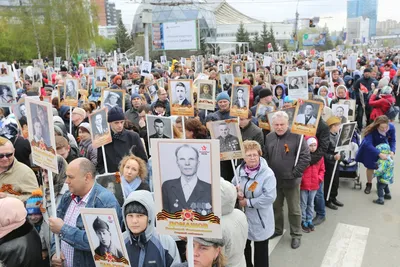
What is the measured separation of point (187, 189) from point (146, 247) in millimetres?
807

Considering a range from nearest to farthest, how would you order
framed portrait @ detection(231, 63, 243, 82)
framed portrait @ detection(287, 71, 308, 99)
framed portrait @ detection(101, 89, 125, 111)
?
framed portrait @ detection(101, 89, 125, 111), framed portrait @ detection(287, 71, 308, 99), framed portrait @ detection(231, 63, 243, 82)

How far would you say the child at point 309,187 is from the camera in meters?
5.43

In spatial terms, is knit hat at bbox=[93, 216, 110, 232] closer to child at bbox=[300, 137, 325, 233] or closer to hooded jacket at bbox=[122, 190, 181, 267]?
hooded jacket at bbox=[122, 190, 181, 267]

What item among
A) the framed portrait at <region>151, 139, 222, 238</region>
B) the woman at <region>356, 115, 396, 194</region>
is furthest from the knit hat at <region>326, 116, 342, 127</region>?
the framed portrait at <region>151, 139, 222, 238</region>

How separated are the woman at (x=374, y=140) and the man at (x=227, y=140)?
3.24m

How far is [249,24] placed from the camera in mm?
101188

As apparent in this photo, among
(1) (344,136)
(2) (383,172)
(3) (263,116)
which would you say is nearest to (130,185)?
(3) (263,116)

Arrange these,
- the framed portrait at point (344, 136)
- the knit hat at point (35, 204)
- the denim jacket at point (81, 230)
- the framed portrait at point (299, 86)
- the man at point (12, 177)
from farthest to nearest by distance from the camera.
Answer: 1. the framed portrait at point (299, 86)
2. the framed portrait at point (344, 136)
3. the man at point (12, 177)
4. the knit hat at point (35, 204)
5. the denim jacket at point (81, 230)

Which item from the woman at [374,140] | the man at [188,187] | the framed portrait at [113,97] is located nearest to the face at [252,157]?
the man at [188,187]

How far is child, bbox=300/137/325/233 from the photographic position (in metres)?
5.43

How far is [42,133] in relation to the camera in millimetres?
3062

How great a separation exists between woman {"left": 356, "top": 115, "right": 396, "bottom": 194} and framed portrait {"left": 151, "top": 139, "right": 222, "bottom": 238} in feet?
17.2

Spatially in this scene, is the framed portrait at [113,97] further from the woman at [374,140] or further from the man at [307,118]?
the woman at [374,140]

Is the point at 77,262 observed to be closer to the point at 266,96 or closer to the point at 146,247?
the point at 146,247
